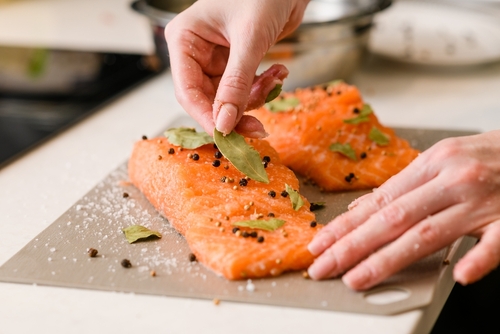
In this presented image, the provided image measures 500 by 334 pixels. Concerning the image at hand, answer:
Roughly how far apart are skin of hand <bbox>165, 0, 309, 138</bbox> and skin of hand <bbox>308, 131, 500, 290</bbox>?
0.44 metres

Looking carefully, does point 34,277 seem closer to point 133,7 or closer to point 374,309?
point 374,309

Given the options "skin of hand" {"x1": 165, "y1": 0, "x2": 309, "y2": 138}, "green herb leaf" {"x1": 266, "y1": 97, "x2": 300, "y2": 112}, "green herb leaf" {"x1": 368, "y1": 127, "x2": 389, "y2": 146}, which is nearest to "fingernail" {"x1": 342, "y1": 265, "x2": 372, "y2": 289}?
"skin of hand" {"x1": 165, "y1": 0, "x2": 309, "y2": 138}

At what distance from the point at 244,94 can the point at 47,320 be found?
28.8 inches

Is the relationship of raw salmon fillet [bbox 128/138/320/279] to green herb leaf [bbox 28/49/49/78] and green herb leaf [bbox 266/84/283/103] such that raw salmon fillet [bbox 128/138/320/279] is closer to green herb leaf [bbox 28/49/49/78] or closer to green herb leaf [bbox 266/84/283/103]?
green herb leaf [bbox 266/84/283/103]

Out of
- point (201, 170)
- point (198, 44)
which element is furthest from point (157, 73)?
point (201, 170)

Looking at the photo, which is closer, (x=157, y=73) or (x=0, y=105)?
(x=0, y=105)

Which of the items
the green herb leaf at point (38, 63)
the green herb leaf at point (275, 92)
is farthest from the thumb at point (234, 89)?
the green herb leaf at point (38, 63)

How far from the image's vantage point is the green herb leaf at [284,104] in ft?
6.99

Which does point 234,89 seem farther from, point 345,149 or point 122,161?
point 122,161

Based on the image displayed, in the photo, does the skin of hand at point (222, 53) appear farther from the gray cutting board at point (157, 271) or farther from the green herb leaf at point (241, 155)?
the gray cutting board at point (157, 271)

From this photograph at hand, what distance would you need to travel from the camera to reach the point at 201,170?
65.7 inches

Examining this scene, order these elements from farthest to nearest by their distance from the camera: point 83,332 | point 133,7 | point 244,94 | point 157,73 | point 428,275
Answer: point 157,73, point 133,7, point 244,94, point 428,275, point 83,332

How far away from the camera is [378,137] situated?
78.6 inches

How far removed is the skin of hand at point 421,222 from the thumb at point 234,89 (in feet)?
1.36
